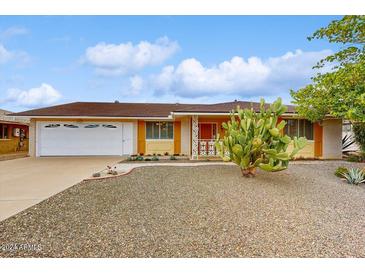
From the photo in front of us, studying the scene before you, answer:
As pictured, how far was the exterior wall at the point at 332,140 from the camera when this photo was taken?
15.4m

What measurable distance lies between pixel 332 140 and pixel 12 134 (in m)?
25.0

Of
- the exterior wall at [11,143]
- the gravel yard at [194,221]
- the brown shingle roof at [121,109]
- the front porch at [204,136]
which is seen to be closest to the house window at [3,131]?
the exterior wall at [11,143]

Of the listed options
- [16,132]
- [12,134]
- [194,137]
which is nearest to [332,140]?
[194,137]

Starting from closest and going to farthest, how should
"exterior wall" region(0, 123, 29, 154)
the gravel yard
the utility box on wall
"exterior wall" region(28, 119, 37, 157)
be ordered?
the gravel yard, "exterior wall" region(28, 119, 37, 157), "exterior wall" region(0, 123, 29, 154), the utility box on wall

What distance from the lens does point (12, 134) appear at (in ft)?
69.5

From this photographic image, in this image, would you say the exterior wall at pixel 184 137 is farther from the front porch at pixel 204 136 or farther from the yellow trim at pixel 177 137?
the front porch at pixel 204 136

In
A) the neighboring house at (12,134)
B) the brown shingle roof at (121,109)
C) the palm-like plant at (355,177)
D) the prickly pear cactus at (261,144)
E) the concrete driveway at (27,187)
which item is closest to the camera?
the concrete driveway at (27,187)

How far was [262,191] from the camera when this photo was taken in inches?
250

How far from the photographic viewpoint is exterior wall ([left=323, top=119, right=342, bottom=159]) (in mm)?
15367

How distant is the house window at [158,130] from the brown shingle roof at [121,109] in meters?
0.76

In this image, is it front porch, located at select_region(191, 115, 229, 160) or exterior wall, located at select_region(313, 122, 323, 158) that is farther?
exterior wall, located at select_region(313, 122, 323, 158)

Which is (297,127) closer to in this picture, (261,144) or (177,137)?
(177,137)

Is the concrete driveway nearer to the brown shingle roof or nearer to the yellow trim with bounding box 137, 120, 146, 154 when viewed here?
the brown shingle roof

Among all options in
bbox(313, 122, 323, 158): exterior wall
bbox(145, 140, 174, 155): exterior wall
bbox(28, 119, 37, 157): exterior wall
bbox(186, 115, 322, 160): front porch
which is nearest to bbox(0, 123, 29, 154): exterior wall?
bbox(28, 119, 37, 157): exterior wall
